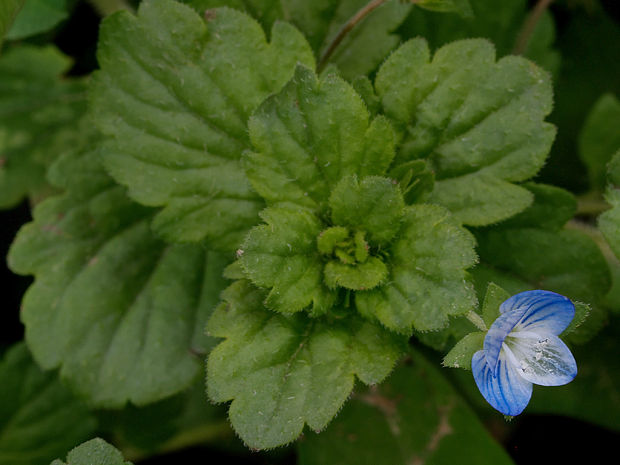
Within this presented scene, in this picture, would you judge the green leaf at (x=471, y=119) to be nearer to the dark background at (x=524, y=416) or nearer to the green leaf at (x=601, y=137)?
the green leaf at (x=601, y=137)

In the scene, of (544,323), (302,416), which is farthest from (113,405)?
(544,323)

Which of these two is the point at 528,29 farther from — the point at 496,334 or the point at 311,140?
the point at 496,334

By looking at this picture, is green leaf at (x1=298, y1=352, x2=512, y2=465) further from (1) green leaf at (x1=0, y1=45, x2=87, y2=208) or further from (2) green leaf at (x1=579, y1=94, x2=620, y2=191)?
(1) green leaf at (x1=0, y1=45, x2=87, y2=208)

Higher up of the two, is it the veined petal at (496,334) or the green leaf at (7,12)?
the veined petal at (496,334)

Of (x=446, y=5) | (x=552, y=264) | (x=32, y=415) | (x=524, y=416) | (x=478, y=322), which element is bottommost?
(x=32, y=415)

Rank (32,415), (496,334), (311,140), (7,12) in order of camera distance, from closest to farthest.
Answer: (496,334) → (311,140) → (7,12) → (32,415)

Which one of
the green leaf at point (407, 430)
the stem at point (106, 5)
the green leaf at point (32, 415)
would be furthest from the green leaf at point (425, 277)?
the stem at point (106, 5)

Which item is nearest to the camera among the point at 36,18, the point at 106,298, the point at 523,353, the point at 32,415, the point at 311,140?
the point at 523,353

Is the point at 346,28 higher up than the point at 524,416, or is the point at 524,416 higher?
the point at 346,28

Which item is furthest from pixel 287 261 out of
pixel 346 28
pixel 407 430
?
pixel 407 430
